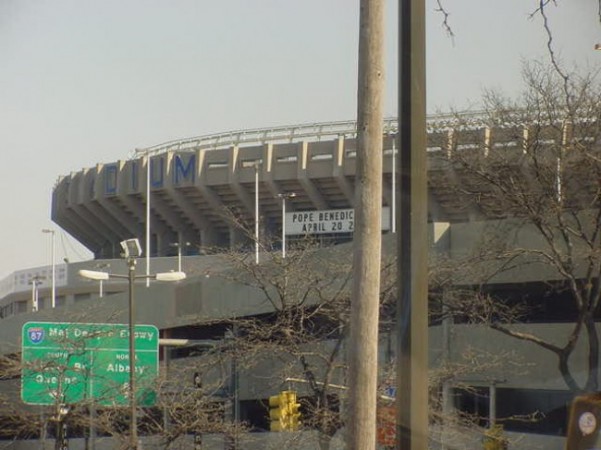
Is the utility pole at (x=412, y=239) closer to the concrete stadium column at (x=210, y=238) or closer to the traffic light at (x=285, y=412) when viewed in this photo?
the traffic light at (x=285, y=412)

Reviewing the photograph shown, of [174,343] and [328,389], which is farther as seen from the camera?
[174,343]

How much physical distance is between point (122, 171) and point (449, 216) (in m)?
34.3

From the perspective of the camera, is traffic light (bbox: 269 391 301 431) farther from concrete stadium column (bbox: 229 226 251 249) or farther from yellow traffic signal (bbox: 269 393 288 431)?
concrete stadium column (bbox: 229 226 251 249)

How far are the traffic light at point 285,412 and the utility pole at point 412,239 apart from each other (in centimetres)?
1294

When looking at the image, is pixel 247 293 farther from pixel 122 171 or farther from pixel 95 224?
pixel 95 224

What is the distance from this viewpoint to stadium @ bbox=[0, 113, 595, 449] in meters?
24.2

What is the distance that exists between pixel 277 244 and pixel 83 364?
113 feet

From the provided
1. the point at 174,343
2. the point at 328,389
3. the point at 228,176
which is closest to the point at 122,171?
the point at 228,176

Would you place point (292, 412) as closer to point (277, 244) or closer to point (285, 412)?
point (285, 412)

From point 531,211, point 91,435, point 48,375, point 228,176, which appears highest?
point 228,176

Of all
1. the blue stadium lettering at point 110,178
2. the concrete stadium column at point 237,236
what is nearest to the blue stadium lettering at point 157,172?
the blue stadium lettering at point 110,178

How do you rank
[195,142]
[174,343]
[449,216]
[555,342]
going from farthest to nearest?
[195,142]
[449,216]
[174,343]
[555,342]

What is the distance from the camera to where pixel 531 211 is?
2236 centimetres

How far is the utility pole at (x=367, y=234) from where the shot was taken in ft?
32.3
